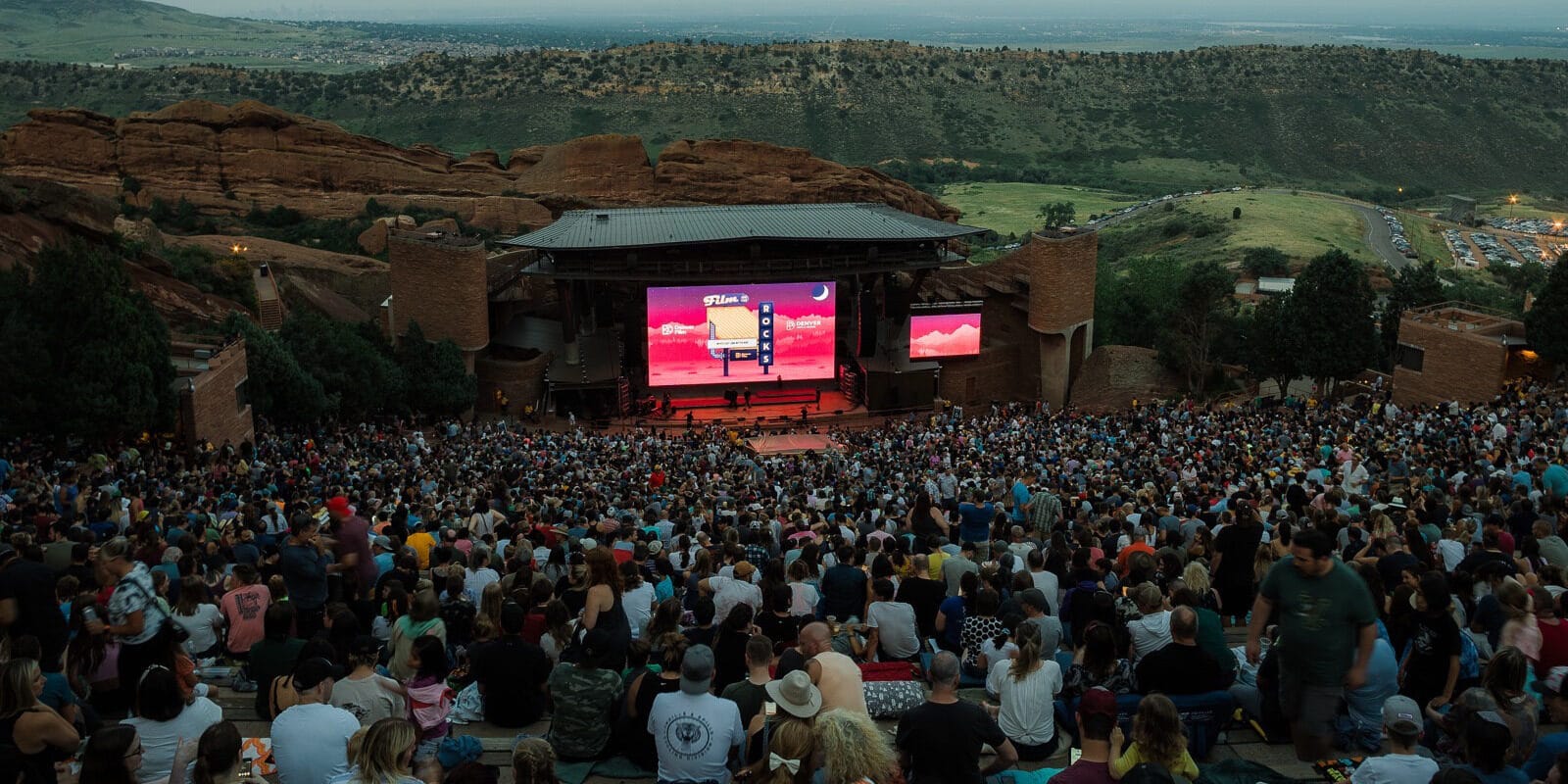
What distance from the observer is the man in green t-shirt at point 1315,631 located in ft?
28.7

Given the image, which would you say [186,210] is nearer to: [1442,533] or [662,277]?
[662,277]

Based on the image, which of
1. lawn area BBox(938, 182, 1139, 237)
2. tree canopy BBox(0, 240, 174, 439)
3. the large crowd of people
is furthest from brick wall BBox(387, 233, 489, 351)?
lawn area BBox(938, 182, 1139, 237)

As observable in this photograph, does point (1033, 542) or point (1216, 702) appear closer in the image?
point (1216, 702)

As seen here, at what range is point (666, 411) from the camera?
44.2 metres

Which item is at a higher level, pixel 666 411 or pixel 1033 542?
pixel 1033 542

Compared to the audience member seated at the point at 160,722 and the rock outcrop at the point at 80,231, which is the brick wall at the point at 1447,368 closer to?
the rock outcrop at the point at 80,231

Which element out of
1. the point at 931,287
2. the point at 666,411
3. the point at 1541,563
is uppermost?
the point at 1541,563

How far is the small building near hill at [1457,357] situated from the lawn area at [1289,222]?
3513 centimetres

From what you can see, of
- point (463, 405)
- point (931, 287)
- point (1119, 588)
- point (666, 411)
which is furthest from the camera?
point (931, 287)

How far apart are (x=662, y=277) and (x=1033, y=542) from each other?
29614 millimetres

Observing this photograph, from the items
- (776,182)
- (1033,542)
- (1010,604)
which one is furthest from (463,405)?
(1010,604)

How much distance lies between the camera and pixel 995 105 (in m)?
146

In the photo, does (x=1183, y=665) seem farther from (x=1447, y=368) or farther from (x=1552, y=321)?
(x=1552, y=321)

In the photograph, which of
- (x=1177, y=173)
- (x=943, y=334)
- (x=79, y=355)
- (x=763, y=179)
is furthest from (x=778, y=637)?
(x=1177, y=173)
